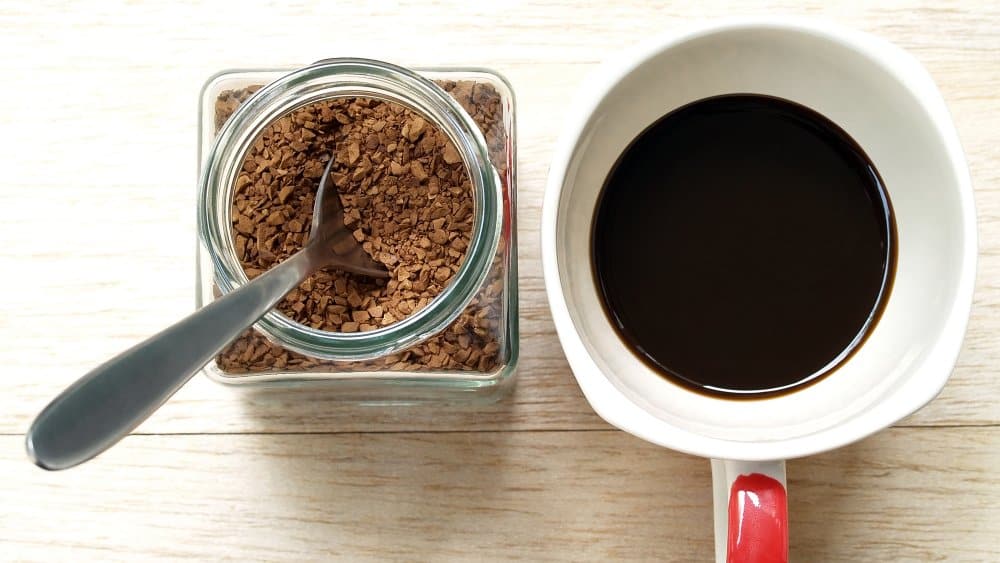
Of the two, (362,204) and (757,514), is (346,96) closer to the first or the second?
(362,204)

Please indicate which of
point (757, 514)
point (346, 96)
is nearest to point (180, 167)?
point (346, 96)

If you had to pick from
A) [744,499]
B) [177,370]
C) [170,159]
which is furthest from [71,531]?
[744,499]

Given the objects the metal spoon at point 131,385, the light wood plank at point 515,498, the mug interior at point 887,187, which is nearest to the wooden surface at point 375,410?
Answer: the light wood plank at point 515,498

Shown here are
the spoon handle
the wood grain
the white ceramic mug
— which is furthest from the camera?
the wood grain

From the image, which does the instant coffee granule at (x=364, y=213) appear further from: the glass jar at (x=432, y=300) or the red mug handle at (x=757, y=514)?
the red mug handle at (x=757, y=514)

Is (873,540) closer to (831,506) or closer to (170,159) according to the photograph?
(831,506)

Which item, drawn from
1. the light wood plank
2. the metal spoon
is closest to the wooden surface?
the light wood plank

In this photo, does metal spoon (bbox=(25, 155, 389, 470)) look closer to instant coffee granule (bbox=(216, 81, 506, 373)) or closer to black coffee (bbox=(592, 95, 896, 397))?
instant coffee granule (bbox=(216, 81, 506, 373))
